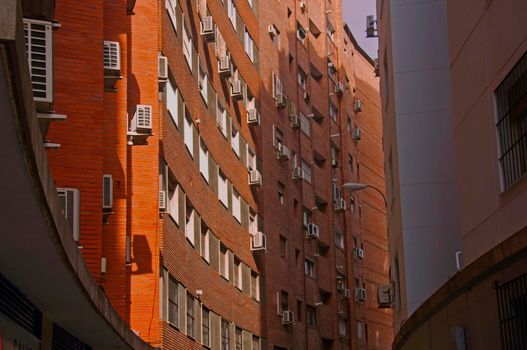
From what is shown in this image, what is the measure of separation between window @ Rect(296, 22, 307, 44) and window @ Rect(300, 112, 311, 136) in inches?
161

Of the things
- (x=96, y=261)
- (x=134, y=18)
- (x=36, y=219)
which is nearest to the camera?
(x=36, y=219)

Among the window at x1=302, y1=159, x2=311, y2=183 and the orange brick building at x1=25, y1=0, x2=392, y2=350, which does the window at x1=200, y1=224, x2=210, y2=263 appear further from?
the window at x1=302, y1=159, x2=311, y2=183

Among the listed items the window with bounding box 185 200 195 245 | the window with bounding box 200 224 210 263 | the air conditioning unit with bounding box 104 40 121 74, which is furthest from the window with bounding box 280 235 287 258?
the air conditioning unit with bounding box 104 40 121 74

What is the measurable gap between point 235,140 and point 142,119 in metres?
14.3

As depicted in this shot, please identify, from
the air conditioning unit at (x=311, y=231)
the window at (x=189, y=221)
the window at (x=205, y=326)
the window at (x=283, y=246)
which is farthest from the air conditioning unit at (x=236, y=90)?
the air conditioning unit at (x=311, y=231)

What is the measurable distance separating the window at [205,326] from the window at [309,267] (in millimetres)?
17432

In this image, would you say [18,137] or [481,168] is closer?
[18,137]

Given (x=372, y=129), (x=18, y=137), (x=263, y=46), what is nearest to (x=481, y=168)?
(x=18, y=137)

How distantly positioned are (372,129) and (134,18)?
47.0 metres

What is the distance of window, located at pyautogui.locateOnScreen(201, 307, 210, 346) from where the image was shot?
30.2 meters

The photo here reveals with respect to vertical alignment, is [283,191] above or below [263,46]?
below

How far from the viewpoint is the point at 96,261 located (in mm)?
19609

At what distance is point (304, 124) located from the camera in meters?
51.6

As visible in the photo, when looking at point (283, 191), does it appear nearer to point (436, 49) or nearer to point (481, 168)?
point (436, 49)
